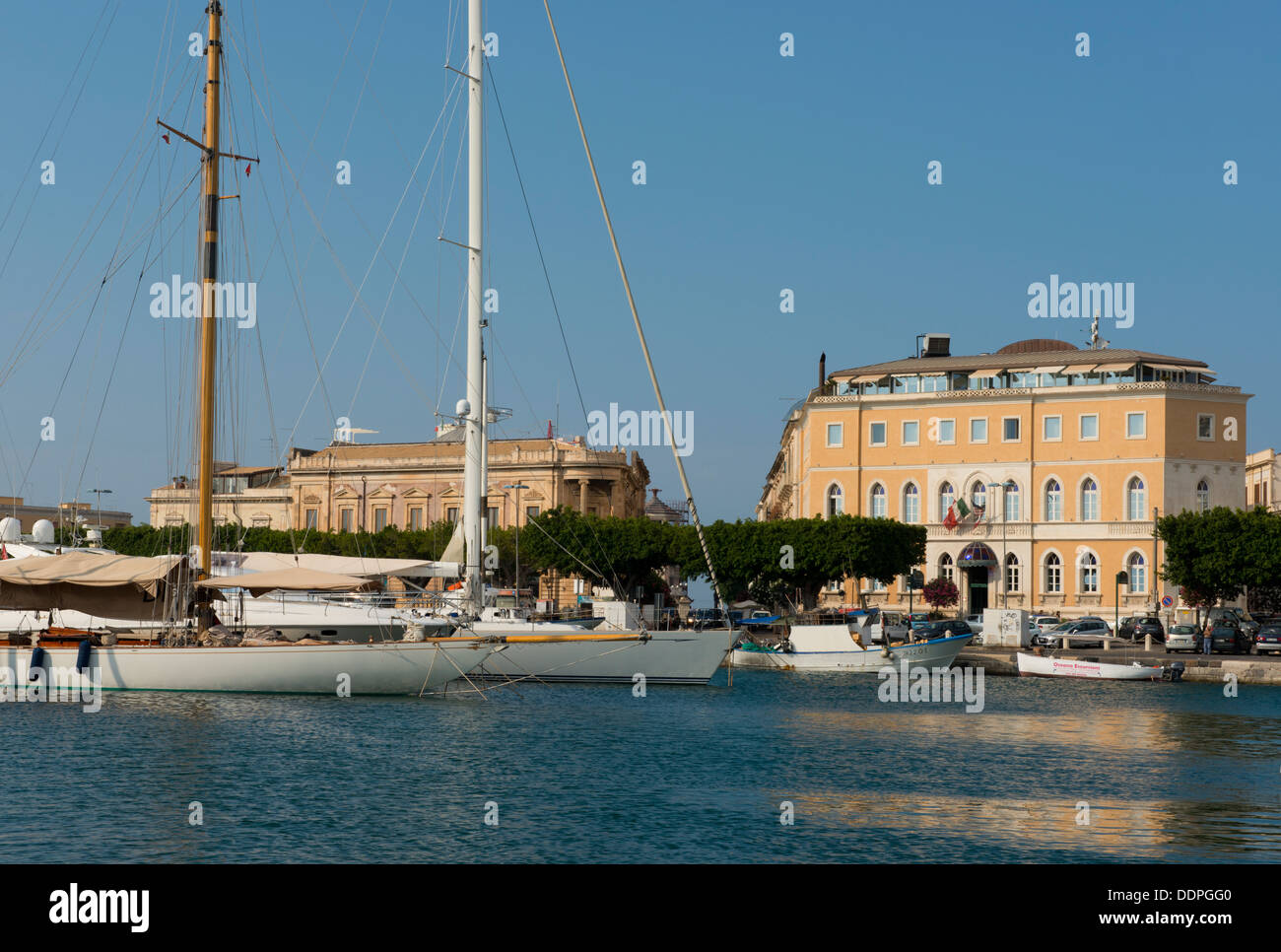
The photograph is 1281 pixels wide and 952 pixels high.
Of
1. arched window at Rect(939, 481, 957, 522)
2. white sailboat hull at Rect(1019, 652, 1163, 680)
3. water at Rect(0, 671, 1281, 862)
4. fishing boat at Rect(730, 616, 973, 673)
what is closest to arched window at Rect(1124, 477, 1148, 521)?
arched window at Rect(939, 481, 957, 522)

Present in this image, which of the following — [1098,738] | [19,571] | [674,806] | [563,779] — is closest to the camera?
[674,806]

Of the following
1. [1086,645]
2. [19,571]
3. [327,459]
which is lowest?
[1086,645]

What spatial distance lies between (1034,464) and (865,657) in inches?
1511

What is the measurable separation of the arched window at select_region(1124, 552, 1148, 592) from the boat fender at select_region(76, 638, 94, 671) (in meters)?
67.5

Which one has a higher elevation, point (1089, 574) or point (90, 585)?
point (90, 585)

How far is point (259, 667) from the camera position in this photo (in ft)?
109

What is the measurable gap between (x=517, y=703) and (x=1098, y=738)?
14825mm

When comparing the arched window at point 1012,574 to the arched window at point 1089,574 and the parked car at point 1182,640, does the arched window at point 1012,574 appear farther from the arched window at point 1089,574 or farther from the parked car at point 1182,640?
the parked car at point 1182,640

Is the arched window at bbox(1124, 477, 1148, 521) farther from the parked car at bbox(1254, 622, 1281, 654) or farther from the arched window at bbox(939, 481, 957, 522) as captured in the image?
the parked car at bbox(1254, 622, 1281, 654)

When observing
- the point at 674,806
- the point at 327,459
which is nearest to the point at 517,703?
the point at 674,806

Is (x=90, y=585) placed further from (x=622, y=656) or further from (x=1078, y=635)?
(x=1078, y=635)

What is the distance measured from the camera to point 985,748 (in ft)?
95.1

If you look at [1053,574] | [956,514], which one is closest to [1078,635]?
[1053,574]
